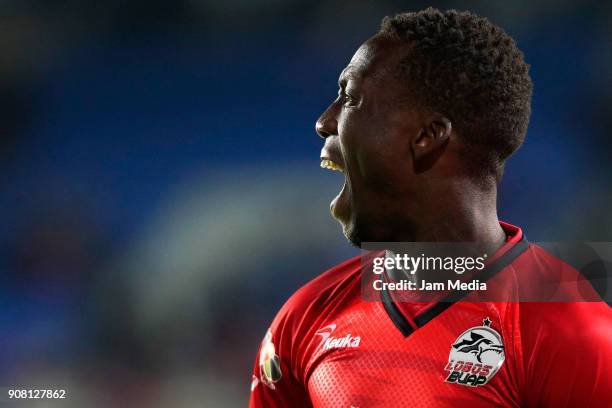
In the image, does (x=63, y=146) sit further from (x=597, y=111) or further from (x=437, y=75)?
(x=437, y=75)

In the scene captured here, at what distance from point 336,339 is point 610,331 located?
590 millimetres

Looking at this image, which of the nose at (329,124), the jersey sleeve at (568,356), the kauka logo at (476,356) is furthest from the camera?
the nose at (329,124)

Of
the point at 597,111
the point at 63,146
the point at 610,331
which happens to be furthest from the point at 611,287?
the point at 63,146

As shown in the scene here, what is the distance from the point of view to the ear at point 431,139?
1.56 m

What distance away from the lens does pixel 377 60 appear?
160cm

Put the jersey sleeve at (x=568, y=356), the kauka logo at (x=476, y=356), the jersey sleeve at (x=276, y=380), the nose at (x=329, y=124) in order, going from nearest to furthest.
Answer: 1. the jersey sleeve at (x=568, y=356)
2. the kauka logo at (x=476, y=356)
3. the nose at (x=329, y=124)
4. the jersey sleeve at (x=276, y=380)

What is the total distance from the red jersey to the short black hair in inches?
10.5

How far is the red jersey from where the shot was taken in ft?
4.43

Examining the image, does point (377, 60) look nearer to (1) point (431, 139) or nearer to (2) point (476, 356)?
(1) point (431, 139)

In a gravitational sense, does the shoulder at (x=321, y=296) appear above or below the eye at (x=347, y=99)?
below

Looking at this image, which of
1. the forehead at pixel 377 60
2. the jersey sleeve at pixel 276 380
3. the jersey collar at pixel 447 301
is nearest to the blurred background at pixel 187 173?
the jersey sleeve at pixel 276 380

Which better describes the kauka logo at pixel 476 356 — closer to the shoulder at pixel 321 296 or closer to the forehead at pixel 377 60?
the shoulder at pixel 321 296

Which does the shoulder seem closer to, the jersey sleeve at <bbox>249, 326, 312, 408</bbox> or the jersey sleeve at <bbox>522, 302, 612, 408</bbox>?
the jersey sleeve at <bbox>249, 326, 312, 408</bbox>

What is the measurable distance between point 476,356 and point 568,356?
0.62 feet
